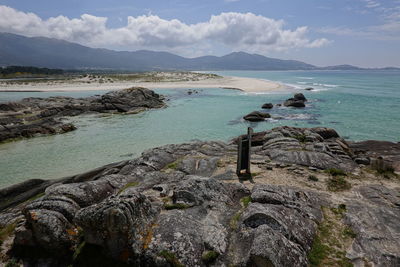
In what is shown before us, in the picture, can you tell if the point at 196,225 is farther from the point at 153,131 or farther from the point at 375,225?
the point at 153,131

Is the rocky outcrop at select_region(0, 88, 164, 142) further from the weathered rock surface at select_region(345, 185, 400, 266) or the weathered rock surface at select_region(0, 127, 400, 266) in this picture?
the weathered rock surface at select_region(345, 185, 400, 266)

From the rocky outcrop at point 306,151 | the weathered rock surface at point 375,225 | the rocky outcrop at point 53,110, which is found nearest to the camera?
the weathered rock surface at point 375,225

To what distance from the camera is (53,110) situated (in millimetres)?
49344

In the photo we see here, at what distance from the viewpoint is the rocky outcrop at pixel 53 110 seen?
37.4 m

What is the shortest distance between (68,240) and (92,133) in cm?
3188

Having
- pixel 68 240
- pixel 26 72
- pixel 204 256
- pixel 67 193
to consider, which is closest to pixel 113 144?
pixel 67 193

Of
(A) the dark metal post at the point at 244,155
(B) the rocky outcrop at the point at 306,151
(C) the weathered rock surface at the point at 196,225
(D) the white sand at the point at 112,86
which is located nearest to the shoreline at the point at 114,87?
(D) the white sand at the point at 112,86

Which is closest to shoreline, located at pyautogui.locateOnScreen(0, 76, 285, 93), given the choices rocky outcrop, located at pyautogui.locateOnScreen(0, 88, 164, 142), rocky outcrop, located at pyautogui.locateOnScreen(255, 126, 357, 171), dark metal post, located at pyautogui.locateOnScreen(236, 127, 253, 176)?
rocky outcrop, located at pyautogui.locateOnScreen(0, 88, 164, 142)

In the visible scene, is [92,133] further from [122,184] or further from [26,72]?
[26,72]

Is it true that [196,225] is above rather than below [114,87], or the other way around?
above

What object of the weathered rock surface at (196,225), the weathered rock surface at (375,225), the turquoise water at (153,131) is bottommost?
the turquoise water at (153,131)

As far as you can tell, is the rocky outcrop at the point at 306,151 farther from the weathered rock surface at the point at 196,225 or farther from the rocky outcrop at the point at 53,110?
the rocky outcrop at the point at 53,110

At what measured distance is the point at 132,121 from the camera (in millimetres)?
46781

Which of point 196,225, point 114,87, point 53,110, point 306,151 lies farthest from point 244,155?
point 114,87
